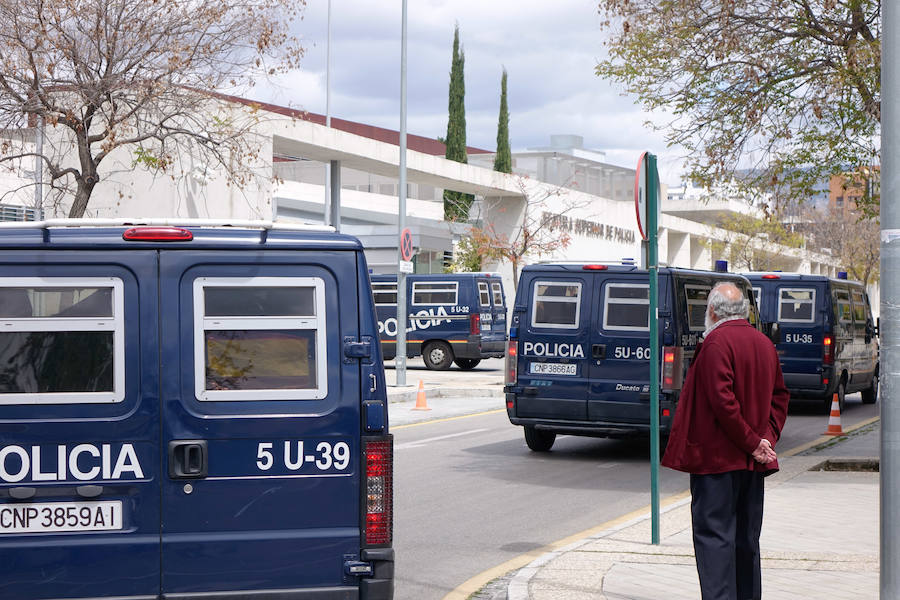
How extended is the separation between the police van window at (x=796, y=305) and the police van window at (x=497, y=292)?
13065 mm

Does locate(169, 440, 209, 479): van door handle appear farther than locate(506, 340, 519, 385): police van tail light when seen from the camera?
No

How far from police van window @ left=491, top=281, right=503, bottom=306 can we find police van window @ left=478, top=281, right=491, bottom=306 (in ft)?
1.22

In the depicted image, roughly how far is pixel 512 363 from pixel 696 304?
2.27m

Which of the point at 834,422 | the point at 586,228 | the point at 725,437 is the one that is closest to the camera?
the point at 725,437

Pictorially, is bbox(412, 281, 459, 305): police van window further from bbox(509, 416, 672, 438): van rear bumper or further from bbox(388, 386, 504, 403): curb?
bbox(509, 416, 672, 438): van rear bumper

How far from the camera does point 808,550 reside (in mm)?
8109

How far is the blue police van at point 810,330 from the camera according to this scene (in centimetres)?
1955

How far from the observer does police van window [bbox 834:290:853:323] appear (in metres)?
20.6

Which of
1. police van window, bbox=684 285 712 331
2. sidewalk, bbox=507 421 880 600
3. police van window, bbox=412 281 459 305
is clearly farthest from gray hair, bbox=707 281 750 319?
police van window, bbox=412 281 459 305

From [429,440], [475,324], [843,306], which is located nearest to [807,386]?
[843,306]

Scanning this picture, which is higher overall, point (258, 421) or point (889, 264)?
point (889, 264)

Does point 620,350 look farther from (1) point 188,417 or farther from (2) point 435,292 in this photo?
(2) point 435,292

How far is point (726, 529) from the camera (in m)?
6.03

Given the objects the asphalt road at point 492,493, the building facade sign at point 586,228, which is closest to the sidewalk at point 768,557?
the asphalt road at point 492,493
